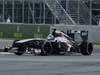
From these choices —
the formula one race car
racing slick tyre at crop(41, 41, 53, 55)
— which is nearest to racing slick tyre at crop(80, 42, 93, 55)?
the formula one race car

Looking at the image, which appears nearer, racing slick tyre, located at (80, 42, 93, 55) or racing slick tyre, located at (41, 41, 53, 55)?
racing slick tyre, located at (41, 41, 53, 55)

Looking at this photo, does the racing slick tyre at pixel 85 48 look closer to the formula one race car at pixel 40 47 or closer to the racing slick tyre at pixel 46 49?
the formula one race car at pixel 40 47

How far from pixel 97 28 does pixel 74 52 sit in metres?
11.1

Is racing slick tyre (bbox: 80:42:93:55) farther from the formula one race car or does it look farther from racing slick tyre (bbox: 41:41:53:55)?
racing slick tyre (bbox: 41:41:53:55)

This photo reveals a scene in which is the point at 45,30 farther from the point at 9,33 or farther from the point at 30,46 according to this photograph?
the point at 30,46

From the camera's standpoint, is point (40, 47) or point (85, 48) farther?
point (85, 48)

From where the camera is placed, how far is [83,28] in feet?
110

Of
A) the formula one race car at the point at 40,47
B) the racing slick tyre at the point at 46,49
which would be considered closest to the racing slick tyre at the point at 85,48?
the formula one race car at the point at 40,47

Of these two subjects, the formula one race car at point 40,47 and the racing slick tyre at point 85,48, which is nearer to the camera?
the formula one race car at point 40,47

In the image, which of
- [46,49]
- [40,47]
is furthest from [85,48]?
[40,47]

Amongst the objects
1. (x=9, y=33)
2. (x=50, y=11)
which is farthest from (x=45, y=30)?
(x=50, y=11)

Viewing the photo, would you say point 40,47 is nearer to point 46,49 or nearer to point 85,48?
point 46,49

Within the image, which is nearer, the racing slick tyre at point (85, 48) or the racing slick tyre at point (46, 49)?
the racing slick tyre at point (46, 49)

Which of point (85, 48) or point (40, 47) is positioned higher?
point (40, 47)
